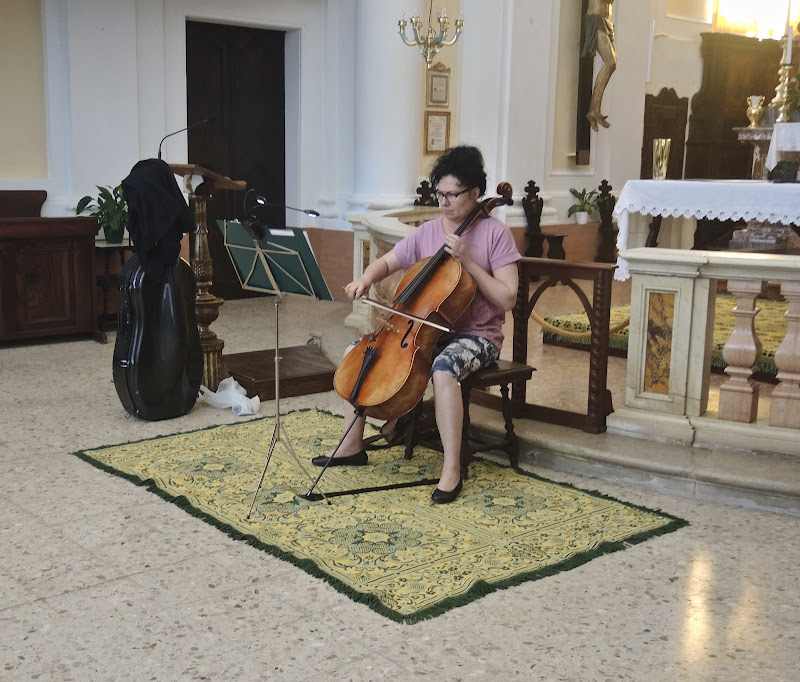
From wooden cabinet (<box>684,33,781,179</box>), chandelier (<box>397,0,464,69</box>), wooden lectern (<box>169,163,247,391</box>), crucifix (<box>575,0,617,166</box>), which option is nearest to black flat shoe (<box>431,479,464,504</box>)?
wooden lectern (<box>169,163,247,391</box>)

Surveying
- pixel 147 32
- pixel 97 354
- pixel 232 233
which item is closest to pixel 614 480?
pixel 232 233

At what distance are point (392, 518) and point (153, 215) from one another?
224 centimetres

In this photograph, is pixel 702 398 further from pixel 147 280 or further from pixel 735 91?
pixel 735 91

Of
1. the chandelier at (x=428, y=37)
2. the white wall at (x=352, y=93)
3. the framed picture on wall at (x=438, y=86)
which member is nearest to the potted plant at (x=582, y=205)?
the white wall at (x=352, y=93)

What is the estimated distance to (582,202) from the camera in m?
11.6

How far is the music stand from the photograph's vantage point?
406 centimetres

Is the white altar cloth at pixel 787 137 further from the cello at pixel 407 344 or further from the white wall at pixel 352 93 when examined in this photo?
the cello at pixel 407 344

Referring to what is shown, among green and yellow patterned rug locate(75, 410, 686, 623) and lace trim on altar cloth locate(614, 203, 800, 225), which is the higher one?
lace trim on altar cloth locate(614, 203, 800, 225)

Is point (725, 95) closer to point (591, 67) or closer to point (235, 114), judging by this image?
point (591, 67)

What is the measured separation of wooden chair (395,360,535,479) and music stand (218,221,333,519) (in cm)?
71

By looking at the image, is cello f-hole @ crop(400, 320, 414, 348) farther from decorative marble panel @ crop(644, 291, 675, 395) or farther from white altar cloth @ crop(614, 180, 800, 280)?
white altar cloth @ crop(614, 180, 800, 280)

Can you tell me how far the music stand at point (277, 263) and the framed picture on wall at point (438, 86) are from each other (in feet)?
20.6

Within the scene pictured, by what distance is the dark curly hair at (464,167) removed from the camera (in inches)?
174

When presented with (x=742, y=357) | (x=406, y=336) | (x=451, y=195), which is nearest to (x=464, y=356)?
(x=406, y=336)
